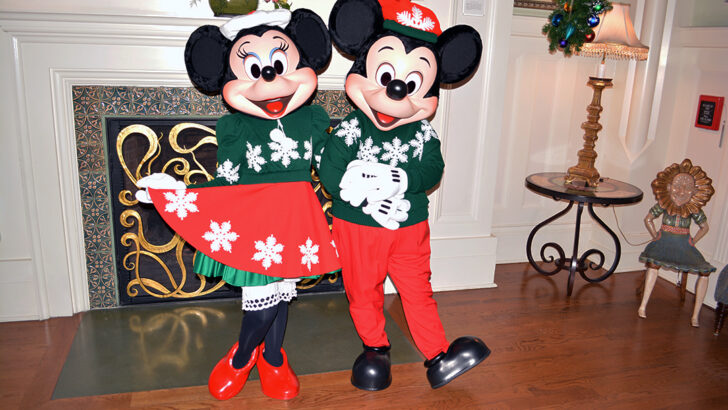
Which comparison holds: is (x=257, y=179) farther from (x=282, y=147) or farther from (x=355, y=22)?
(x=355, y=22)

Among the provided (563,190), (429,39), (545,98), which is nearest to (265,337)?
(429,39)

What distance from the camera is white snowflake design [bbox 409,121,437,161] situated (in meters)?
2.15

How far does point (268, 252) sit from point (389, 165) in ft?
1.76

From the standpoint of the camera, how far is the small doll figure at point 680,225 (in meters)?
2.75

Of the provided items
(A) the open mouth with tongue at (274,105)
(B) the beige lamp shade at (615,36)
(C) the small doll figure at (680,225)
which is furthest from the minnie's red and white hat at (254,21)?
(C) the small doll figure at (680,225)

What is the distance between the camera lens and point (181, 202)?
197 centimetres

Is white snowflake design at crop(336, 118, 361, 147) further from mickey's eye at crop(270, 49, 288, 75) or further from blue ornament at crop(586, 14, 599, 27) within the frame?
blue ornament at crop(586, 14, 599, 27)

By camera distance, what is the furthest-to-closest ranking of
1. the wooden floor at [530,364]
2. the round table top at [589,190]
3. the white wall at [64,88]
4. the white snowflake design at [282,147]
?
the round table top at [589,190]
the white wall at [64,88]
the wooden floor at [530,364]
the white snowflake design at [282,147]

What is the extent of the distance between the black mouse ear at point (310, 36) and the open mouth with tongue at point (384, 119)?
11.4 inches

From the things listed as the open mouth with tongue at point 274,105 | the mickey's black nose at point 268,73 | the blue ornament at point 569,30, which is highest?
the blue ornament at point 569,30

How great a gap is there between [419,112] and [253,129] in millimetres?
606

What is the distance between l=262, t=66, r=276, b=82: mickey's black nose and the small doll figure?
2030 mm

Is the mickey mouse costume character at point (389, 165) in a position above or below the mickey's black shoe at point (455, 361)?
above

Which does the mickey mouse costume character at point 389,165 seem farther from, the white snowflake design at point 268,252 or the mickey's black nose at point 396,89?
the white snowflake design at point 268,252
